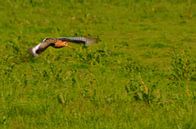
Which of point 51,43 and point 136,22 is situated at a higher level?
point 136,22

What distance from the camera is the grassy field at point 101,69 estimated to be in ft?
23.1

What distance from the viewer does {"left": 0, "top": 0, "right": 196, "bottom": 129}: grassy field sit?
23.1 feet

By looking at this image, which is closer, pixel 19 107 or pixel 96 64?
pixel 19 107

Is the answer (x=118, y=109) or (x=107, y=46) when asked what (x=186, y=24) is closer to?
(x=107, y=46)

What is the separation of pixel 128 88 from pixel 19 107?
55.7 inches

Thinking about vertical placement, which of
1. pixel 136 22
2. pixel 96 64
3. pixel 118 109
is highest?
pixel 136 22

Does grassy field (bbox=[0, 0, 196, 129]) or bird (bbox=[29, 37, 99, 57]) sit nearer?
grassy field (bbox=[0, 0, 196, 129])

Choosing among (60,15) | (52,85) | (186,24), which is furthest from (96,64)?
(60,15)

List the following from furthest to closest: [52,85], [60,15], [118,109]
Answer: [60,15] < [52,85] < [118,109]

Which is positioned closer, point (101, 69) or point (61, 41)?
point (61, 41)

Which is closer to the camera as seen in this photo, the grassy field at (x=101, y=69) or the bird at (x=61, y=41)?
the grassy field at (x=101, y=69)

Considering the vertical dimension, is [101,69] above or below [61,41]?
below

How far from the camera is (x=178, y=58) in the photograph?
9.61 meters

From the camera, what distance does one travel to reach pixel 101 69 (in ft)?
33.5
